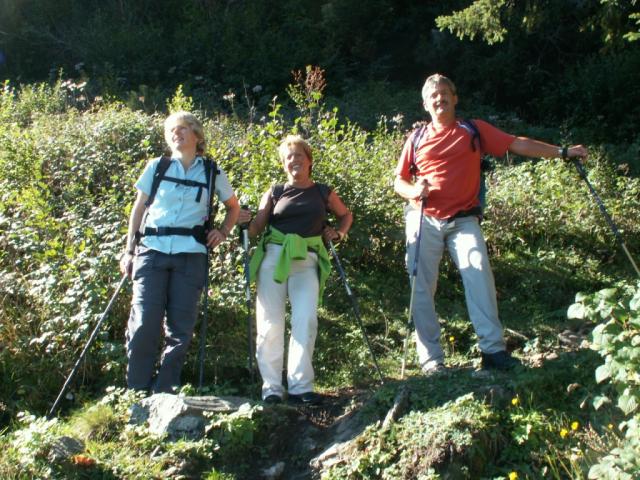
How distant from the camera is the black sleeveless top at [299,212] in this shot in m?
5.94

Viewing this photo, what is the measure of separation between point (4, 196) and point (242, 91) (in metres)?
7.85

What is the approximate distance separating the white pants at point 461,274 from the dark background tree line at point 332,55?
716cm

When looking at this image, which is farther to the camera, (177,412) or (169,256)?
(169,256)

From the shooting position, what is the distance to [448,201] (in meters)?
5.85

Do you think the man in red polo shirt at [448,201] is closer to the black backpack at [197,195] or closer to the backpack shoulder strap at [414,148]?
the backpack shoulder strap at [414,148]

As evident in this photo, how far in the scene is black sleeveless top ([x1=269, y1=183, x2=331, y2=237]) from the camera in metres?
5.94

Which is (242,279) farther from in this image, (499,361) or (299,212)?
(499,361)

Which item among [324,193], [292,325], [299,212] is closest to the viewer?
[292,325]

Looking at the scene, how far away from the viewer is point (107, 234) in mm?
7086

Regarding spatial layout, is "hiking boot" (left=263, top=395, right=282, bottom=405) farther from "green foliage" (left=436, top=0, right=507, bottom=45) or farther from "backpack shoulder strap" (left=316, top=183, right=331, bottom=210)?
"green foliage" (left=436, top=0, right=507, bottom=45)

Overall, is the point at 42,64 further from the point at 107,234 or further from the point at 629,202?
the point at 629,202

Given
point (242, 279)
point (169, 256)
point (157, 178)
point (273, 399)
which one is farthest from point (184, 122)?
point (273, 399)

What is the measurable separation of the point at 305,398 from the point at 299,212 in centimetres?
132

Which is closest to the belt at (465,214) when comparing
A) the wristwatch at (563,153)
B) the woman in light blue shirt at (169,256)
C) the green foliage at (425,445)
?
the wristwatch at (563,153)
